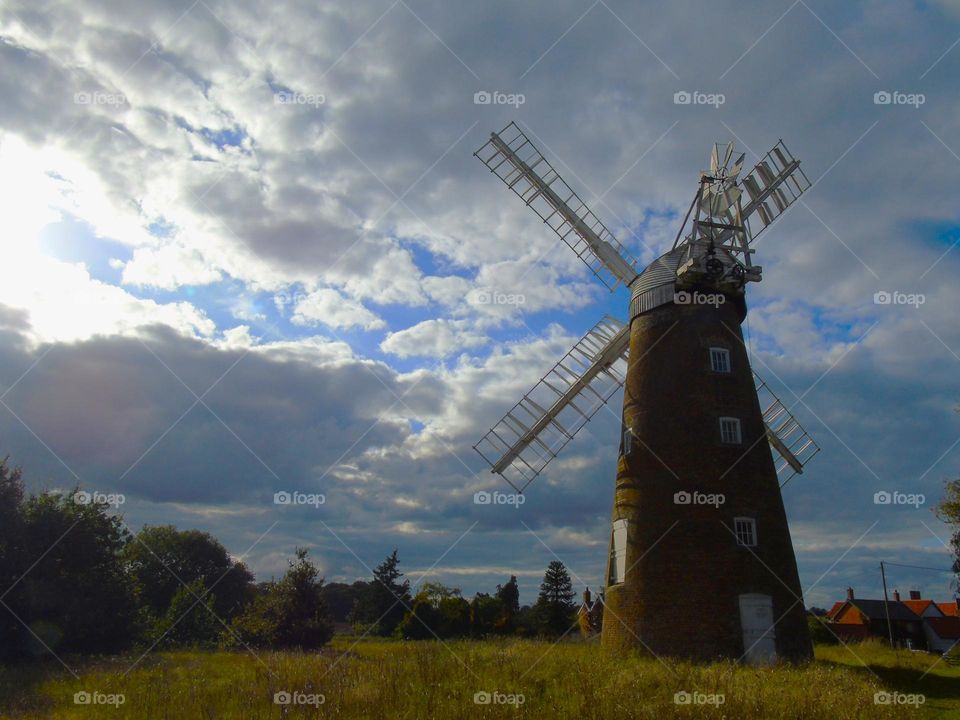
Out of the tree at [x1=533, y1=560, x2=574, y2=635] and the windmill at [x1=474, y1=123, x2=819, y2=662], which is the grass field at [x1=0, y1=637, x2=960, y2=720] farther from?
the tree at [x1=533, y1=560, x2=574, y2=635]

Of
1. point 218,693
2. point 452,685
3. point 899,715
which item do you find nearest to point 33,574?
A: point 218,693

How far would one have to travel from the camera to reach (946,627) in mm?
61812

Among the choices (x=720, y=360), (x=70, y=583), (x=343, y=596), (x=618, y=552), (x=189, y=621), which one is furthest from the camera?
(x=343, y=596)

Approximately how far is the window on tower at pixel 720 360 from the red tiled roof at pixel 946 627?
2335 inches

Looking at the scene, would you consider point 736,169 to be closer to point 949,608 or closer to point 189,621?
point 189,621

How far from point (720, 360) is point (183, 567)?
200 feet

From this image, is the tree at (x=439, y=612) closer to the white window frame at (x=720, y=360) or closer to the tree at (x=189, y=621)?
the tree at (x=189, y=621)

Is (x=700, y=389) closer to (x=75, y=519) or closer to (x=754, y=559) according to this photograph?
(x=754, y=559)

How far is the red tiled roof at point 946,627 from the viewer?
60.9 m

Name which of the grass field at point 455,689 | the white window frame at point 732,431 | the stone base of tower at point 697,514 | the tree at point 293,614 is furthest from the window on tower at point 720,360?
the tree at point 293,614

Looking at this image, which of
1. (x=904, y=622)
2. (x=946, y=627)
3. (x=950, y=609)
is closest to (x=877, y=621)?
(x=904, y=622)

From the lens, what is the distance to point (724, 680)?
13.5 metres

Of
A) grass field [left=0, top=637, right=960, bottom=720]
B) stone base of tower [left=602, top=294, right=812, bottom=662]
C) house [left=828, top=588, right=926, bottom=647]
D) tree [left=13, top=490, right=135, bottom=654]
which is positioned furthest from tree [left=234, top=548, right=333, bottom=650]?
house [left=828, top=588, right=926, bottom=647]

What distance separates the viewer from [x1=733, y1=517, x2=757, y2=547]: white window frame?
1848 cm
